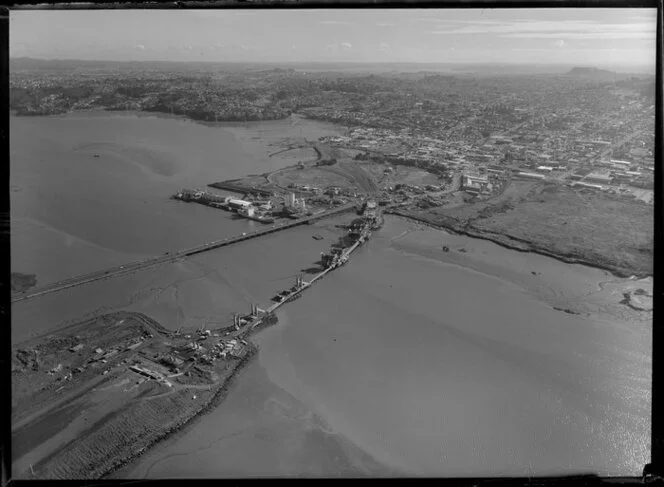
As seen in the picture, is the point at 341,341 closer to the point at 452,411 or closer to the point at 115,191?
the point at 452,411

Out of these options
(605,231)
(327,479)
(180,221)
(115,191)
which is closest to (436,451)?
(327,479)

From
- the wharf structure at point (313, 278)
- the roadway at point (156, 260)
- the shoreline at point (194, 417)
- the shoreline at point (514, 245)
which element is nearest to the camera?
the shoreline at point (194, 417)

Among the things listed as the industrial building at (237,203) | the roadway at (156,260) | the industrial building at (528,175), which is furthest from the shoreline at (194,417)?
the industrial building at (528,175)

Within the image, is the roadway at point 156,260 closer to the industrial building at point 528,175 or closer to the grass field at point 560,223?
the grass field at point 560,223

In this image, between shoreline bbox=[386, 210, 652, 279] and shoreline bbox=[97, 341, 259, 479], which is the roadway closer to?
shoreline bbox=[386, 210, 652, 279]

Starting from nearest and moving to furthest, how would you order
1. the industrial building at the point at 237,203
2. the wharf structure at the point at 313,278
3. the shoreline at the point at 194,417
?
the shoreline at the point at 194,417
the wharf structure at the point at 313,278
the industrial building at the point at 237,203
